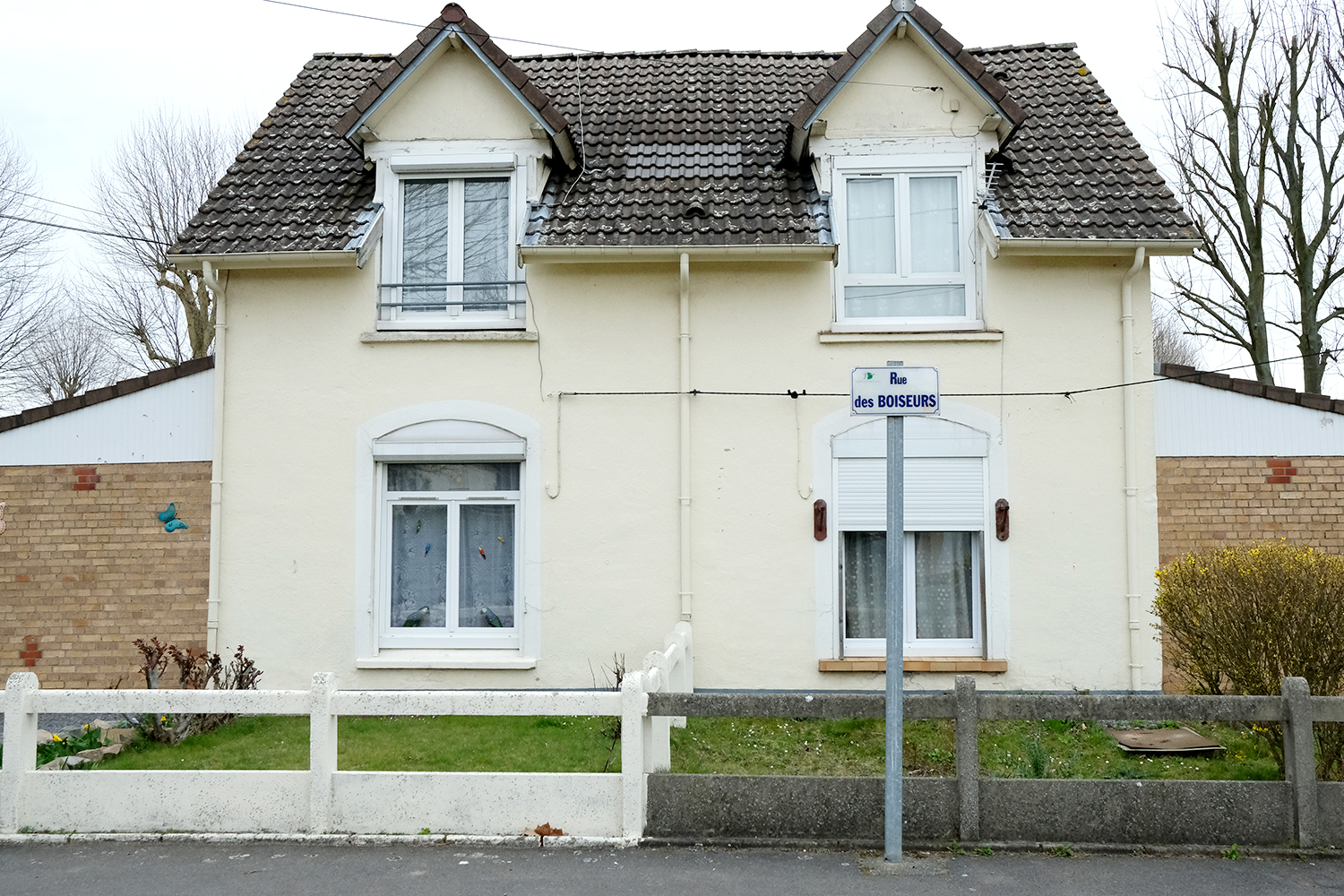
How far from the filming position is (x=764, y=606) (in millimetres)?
9625

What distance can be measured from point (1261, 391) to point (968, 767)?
5.88m

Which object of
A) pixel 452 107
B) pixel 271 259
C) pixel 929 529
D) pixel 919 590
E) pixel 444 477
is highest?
pixel 452 107

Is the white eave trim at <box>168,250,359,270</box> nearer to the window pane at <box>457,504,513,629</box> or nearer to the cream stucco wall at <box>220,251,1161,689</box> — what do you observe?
the cream stucco wall at <box>220,251,1161,689</box>

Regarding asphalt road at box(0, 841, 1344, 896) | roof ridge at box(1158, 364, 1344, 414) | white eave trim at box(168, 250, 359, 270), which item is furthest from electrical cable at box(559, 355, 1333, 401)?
asphalt road at box(0, 841, 1344, 896)

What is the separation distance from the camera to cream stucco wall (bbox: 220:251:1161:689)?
955cm

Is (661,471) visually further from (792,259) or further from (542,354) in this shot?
(792,259)

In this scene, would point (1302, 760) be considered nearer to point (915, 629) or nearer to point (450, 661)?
point (915, 629)

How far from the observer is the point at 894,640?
19.2 feet

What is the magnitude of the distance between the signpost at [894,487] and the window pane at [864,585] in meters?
3.92

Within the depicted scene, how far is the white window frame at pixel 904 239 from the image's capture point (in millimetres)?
9844

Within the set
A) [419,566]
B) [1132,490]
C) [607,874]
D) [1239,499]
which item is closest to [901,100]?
[1132,490]

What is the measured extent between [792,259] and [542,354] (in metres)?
2.48

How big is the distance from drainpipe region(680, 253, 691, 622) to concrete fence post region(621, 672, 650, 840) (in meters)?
3.40

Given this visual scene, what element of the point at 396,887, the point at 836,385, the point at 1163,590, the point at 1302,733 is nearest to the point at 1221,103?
the point at 836,385
